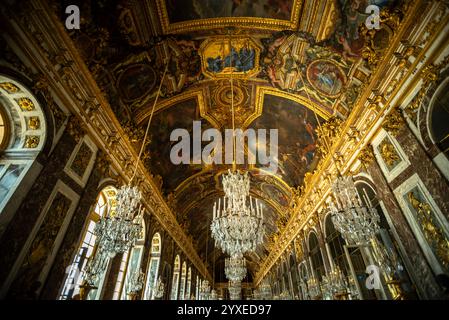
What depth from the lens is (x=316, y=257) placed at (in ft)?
33.9

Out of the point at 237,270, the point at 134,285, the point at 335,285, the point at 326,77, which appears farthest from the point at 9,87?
the point at 335,285

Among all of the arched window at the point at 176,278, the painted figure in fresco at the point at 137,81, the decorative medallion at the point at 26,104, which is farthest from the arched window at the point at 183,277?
the decorative medallion at the point at 26,104

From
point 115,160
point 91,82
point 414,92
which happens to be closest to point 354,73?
point 414,92

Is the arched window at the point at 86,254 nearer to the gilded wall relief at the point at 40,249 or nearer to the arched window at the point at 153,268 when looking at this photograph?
the gilded wall relief at the point at 40,249

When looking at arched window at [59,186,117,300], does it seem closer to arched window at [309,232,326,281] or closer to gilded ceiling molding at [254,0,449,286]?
gilded ceiling molding at [254,0,449,286]

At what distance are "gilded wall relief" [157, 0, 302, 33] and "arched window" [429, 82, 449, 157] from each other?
14.4 feet

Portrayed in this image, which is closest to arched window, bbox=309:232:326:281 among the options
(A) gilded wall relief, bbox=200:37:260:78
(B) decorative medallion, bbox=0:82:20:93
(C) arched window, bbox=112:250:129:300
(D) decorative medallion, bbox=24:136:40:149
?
(C) arched window, bbox=112:250:129:300

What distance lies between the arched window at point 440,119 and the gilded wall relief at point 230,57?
215 inches

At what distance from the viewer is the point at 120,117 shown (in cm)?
770

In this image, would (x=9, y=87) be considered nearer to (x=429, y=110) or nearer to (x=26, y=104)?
(x=26, y=104)

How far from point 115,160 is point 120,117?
1.58 metres

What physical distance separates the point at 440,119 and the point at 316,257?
823cm

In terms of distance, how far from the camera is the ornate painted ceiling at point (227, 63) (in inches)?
239

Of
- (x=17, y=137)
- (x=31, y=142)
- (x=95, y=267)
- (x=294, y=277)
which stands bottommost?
(x=95, y=267)
